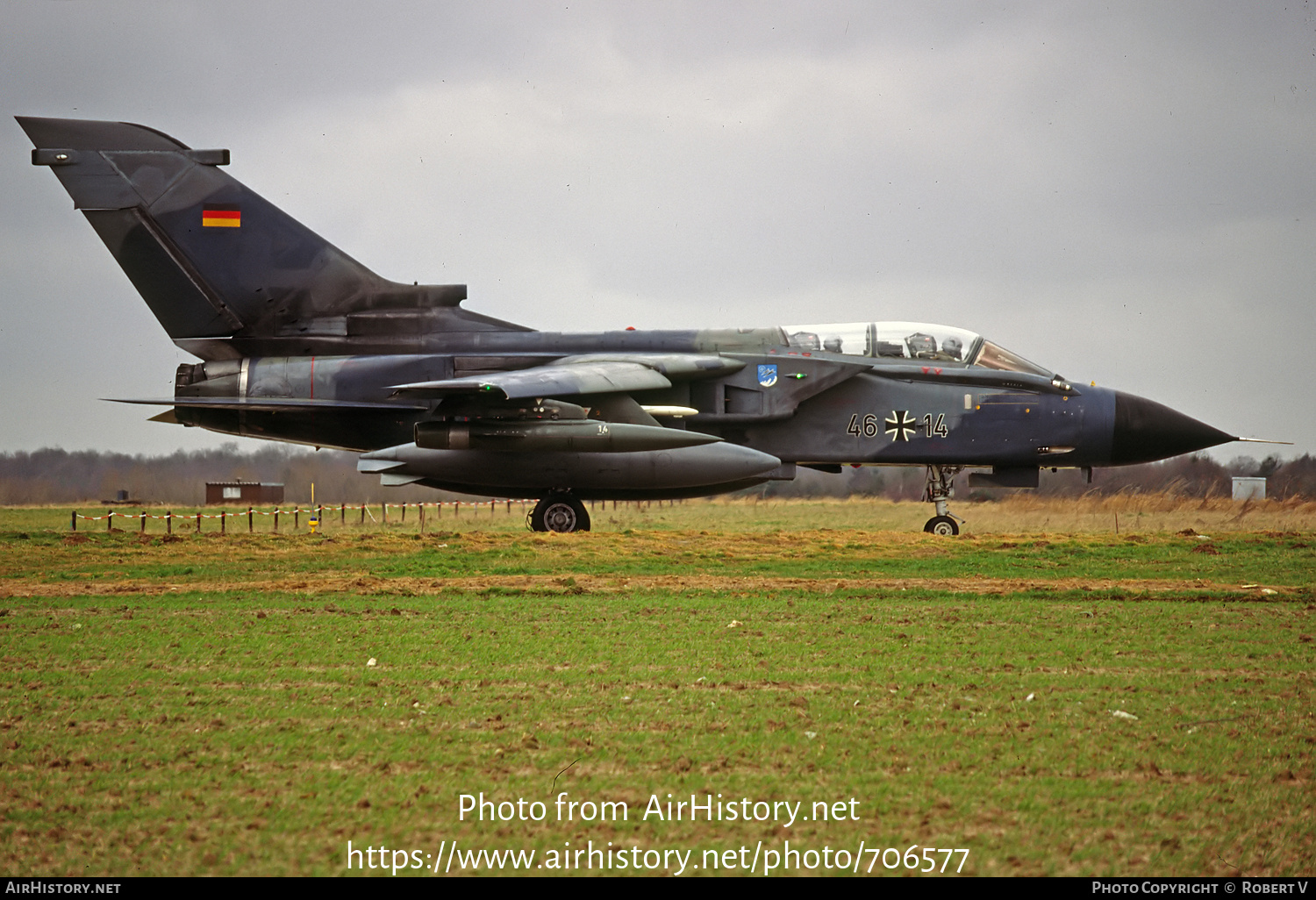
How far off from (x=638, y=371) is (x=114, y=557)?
7.97 m

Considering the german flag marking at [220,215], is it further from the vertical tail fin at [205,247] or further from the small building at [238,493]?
the small building at [238,493]

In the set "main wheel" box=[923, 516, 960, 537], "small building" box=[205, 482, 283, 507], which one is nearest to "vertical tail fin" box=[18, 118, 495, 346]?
"main wheel" box=[923, 516, 960, 537]

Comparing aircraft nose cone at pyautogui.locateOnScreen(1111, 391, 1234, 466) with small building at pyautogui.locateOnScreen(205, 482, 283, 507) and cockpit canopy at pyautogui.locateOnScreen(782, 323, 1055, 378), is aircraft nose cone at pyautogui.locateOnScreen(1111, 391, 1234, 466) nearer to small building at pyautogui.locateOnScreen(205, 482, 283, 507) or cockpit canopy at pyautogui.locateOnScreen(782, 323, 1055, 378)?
cockpit canopy at pyautogui.locateOnScreen(782, 323, 1055, 378)

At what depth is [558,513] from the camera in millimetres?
18266

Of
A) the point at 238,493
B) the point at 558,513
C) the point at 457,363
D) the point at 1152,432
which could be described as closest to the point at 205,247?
the point at 457,363

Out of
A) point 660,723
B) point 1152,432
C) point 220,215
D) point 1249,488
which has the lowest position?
point 660,723

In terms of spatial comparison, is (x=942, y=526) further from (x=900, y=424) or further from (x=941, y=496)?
(x=900, y=424)

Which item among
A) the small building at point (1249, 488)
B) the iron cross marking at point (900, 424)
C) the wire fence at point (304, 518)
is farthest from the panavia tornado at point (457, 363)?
the small building at point (1249, 488)

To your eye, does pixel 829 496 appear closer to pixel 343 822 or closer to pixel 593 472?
pixel 593 472

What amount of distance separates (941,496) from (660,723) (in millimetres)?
15309

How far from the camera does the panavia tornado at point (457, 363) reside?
18.6 m

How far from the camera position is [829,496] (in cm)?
3953

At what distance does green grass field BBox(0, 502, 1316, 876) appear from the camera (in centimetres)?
365
